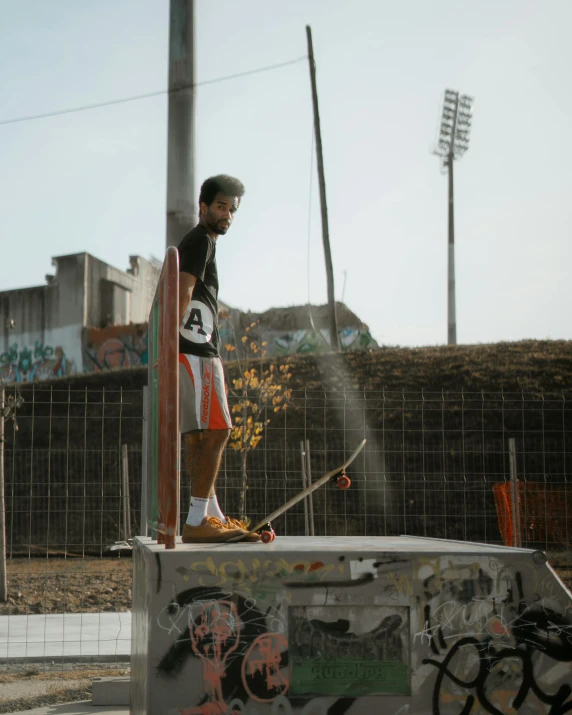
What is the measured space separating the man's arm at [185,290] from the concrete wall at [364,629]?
4.01 ft

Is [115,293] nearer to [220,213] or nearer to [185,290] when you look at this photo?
[220,213]

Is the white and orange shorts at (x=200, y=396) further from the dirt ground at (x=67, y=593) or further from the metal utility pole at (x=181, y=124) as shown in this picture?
the dirt ground at (x=67, y=593)

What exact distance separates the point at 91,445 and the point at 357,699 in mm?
18580

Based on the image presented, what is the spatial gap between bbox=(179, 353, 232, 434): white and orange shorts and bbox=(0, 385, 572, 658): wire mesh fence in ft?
15.2

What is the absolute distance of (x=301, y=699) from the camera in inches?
123

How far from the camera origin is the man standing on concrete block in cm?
399

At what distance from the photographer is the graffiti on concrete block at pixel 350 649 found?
3.15m

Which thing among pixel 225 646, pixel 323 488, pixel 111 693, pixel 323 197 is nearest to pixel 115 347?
pixel 323 197

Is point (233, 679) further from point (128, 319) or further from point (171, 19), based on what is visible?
point (128, 319)

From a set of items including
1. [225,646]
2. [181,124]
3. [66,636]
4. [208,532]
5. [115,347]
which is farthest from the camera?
[115,347]

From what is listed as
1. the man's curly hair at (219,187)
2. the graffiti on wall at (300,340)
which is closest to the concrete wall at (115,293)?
the graffiti on wall at (300,340)

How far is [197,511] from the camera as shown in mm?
3986

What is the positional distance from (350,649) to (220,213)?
2.13m

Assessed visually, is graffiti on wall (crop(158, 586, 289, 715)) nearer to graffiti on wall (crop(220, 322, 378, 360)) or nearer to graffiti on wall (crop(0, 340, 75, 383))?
graffiti on wall (crop(220, 322, 378, 360))
